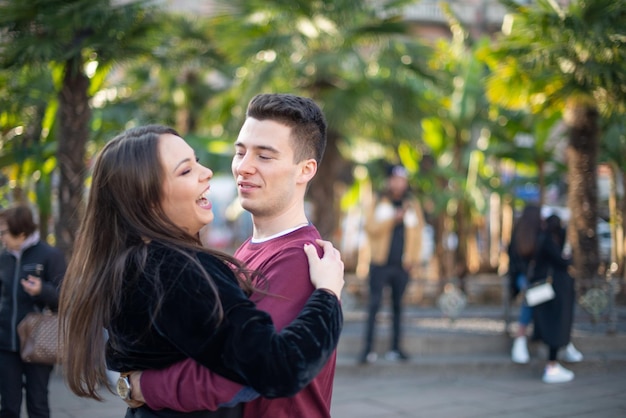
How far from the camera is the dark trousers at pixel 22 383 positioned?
4402 mm

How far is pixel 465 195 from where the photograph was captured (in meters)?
14.0

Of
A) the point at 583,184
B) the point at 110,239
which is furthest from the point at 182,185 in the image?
the point at 583,184

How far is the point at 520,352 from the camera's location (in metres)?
8.09

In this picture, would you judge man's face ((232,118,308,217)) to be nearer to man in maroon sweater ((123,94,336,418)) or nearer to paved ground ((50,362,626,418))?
man in maroon sweater ((123,94,336,418))

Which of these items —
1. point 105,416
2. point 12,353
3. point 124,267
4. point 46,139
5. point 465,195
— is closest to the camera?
point 124,267

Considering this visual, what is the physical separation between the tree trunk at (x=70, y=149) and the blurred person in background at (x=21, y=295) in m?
3.27

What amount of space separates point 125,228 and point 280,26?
872cm

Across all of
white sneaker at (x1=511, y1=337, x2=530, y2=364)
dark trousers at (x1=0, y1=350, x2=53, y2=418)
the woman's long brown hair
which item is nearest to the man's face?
the woman's long brown hair

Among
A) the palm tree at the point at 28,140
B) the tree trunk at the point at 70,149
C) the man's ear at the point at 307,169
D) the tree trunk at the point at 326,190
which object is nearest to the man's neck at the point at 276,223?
the man's ear at the point at 307,169

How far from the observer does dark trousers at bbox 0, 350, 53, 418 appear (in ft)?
14.4

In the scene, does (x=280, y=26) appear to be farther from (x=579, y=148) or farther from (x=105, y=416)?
(x=105, y=416)

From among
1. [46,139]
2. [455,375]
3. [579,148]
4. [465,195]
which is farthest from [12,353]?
[465,195]

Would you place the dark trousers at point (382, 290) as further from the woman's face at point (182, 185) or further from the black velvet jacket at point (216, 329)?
the black velvet jacket at point (216, 329)

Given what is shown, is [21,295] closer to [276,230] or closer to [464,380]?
[276,230]
